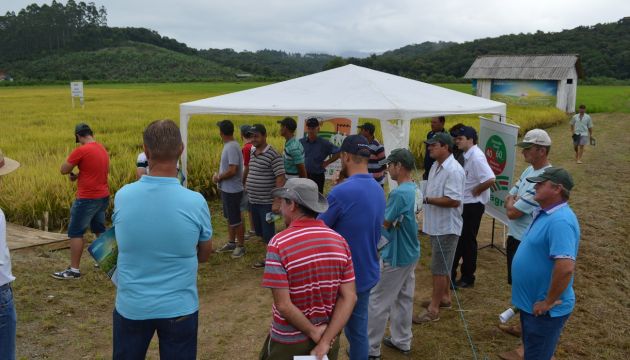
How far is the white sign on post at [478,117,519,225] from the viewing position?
17.8ft

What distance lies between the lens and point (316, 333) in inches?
78.9

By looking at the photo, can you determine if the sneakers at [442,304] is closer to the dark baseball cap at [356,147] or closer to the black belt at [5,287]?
the dark baseball cap at [356,147]

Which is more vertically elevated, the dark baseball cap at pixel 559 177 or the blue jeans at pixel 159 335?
the dark baseball cap at pixel 559 177

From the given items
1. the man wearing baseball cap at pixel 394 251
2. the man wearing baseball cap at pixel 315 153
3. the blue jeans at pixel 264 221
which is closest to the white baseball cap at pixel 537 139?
the man wearing baseball cap at pixel 394 251

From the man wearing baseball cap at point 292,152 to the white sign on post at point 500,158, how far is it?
2344 mm

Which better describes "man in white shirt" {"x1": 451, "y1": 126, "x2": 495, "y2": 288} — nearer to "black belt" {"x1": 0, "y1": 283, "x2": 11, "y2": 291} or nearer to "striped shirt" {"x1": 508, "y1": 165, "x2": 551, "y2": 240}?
"striped shirt" {"x1": 508, "y1": 165, "x2": 551, "y2": 240}

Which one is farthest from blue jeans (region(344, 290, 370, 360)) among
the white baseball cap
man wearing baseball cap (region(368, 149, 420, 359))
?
the white baseball cap

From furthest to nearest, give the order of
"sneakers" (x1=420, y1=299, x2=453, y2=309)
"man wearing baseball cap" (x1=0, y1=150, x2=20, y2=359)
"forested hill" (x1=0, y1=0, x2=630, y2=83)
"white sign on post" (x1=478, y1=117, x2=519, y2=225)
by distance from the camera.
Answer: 1. "forested hill" (x1=0, y1=0, x2=630, y2=83)
2. "white sign on post" (x1=478, y1=117, x2=519, y2=225)
3. "sneakers" (x1=420, y1=299, x2=453, y2=309)
4. "man wearing baseball cap" (x1=0, y1=150, x2=20, y2=359)

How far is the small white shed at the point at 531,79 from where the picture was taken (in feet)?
94.6

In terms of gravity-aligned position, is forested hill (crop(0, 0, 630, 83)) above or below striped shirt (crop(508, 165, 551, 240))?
above

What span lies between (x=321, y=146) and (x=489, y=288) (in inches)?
112

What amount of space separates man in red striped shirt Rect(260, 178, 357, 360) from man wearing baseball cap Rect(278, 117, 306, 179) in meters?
3.51

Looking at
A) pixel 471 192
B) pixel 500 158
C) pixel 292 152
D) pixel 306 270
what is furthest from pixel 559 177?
pixel 292 152

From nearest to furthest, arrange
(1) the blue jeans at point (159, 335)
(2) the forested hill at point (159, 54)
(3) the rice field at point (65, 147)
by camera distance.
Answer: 1. (1) the blue jeans at point (159, 335)
2. (3) the rice field at point (65, 147)
3. (2) the forested hill at point (159, 54)
